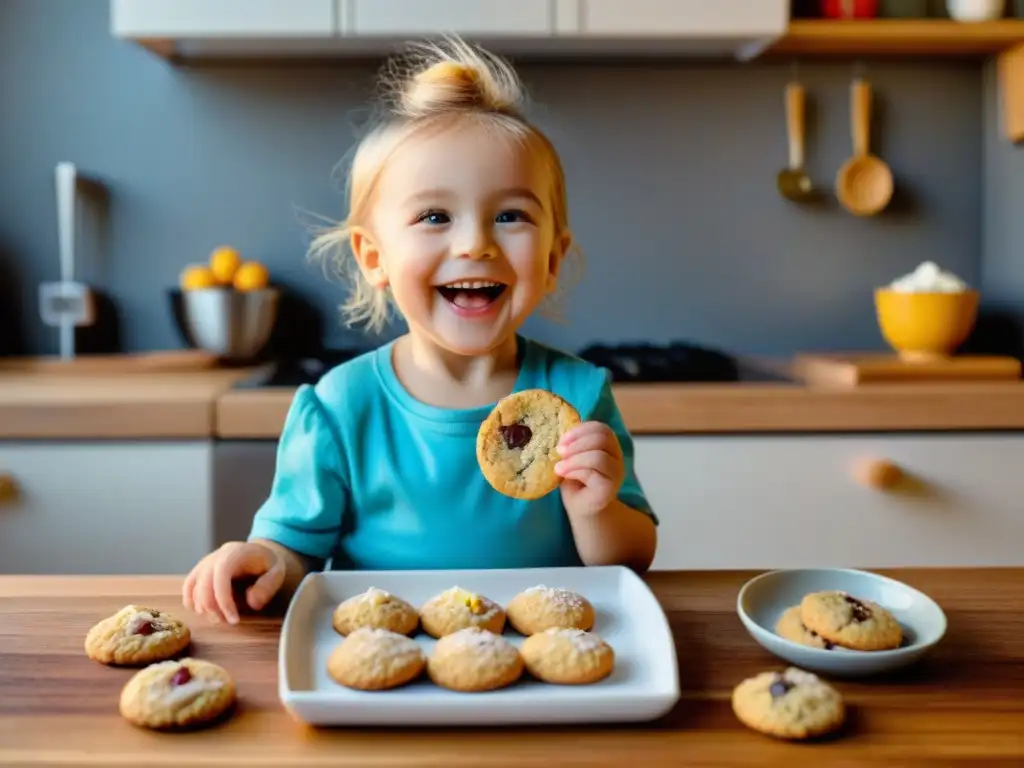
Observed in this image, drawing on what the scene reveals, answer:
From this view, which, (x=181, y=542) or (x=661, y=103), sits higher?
(x=661, y=103)

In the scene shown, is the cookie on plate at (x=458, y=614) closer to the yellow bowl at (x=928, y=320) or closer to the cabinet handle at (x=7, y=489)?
the cabinet handle at (x=7, y=489)

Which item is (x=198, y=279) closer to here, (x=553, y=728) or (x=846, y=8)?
(x=846, y=8)

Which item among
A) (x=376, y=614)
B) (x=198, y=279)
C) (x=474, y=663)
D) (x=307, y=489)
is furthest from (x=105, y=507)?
(x=474, y=663)

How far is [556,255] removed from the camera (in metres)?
1.06

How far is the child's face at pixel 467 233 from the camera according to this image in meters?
0.93

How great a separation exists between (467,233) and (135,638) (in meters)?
0.43

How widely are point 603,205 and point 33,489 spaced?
4.38 feet

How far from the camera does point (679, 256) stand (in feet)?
7.86

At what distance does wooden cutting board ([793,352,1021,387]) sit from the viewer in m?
1.89

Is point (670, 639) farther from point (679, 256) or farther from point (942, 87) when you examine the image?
point (942, 87)

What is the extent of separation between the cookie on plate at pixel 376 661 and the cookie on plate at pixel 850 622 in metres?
0.28

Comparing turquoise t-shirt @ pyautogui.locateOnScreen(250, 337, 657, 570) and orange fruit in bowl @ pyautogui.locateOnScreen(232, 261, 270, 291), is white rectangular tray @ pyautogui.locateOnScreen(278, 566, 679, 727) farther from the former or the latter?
orange fruit in bowl @ pyautogui.locateOnScreen(232, 261, 270, 291)

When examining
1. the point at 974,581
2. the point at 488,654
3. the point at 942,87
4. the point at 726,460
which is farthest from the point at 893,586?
the point at 942,87

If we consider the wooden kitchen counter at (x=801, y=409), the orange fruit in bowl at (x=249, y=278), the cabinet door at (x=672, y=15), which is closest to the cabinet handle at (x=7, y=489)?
the wooden kitchen counter at (x=801, y=409)
